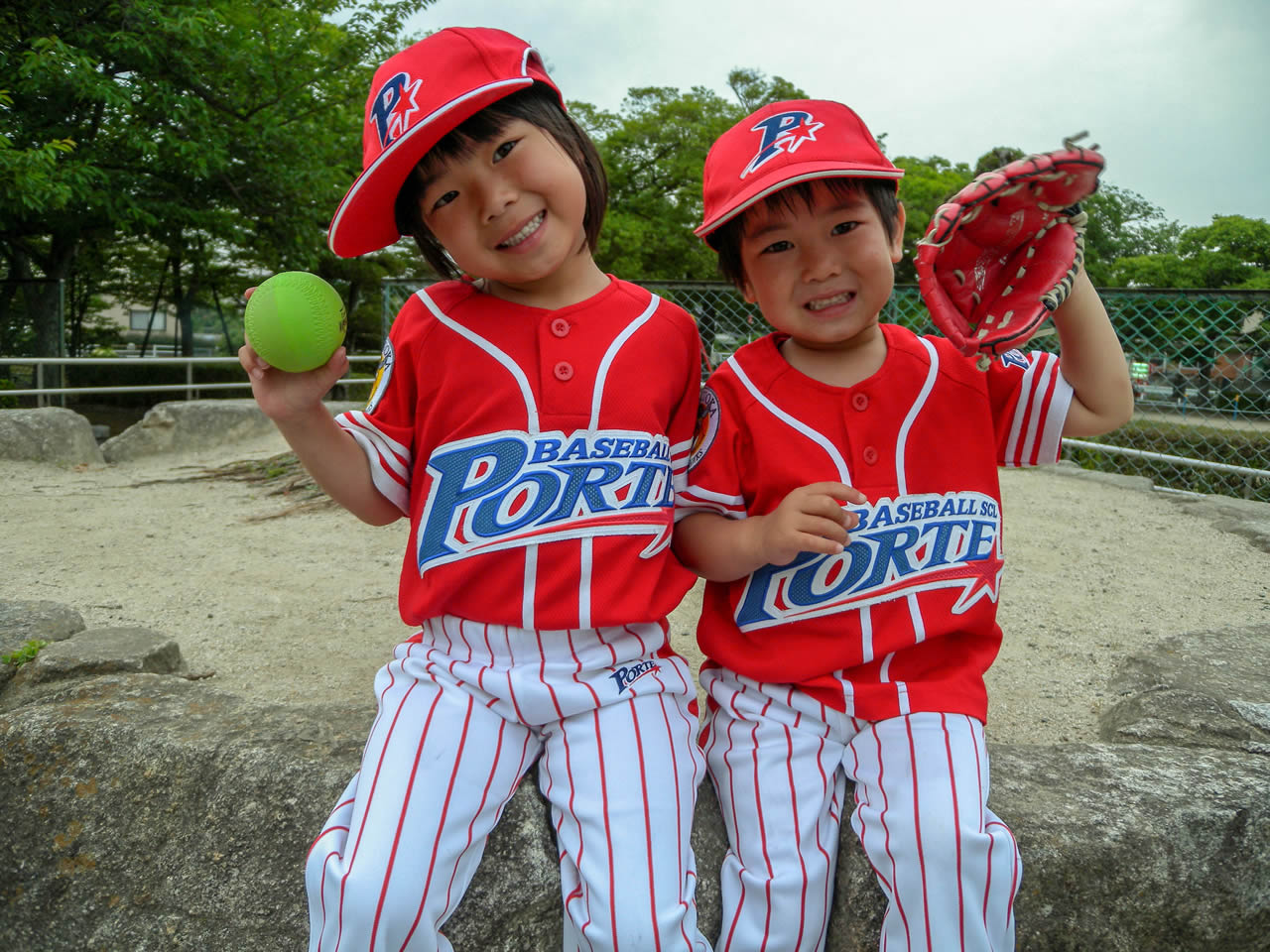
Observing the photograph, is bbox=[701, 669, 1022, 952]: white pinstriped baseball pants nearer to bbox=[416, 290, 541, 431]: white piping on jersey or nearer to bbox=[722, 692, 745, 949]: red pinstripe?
bbox=[722, 692, 745, 949]: red pinstripe

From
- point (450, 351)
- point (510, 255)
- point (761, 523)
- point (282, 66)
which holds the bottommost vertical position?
point (761, 523)

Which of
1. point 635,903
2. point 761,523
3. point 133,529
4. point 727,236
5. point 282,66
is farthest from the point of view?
point 282,66

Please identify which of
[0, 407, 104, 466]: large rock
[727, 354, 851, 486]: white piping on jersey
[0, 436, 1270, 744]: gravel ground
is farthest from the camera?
[0, 407, 104, 466]: large rock

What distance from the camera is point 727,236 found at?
1490 mm

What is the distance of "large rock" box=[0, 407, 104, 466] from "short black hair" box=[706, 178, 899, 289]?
584 centimetres

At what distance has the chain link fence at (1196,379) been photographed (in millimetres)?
4906

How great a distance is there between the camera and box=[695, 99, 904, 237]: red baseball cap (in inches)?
52.6

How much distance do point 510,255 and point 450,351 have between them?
177mm

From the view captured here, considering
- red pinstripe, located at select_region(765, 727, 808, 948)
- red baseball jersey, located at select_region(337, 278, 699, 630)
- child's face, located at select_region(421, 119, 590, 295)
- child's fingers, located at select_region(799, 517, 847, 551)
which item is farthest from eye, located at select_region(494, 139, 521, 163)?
red pinstripe, located at select_region(765, 727, 808, 948)

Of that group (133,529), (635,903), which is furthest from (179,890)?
(133,529)

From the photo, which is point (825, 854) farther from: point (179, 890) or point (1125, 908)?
point (179, 890)

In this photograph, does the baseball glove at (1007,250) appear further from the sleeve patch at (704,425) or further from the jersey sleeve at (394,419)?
the jersey sleeve at (394,419)

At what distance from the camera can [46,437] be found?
19.5 feet

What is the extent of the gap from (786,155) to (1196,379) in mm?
4754
